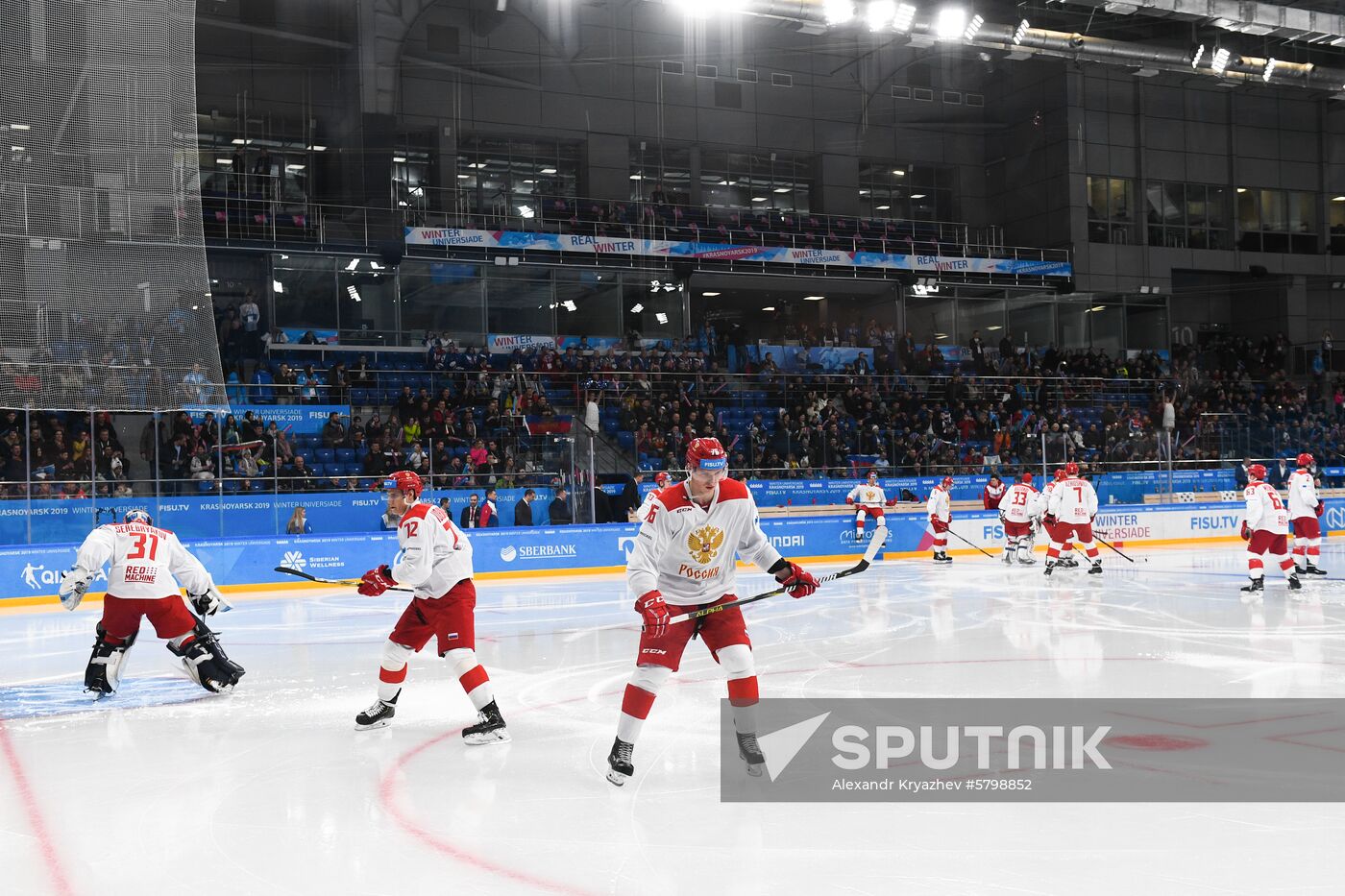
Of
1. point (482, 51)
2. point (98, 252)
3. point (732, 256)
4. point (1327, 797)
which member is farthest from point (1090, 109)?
point (1327, 797)

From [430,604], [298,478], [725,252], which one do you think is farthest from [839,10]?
[430,604]

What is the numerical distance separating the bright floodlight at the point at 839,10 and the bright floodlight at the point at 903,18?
0.98 meters

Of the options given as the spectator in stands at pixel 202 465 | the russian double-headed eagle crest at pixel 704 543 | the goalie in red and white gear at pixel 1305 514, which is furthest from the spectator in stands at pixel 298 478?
the goalie in red and white gear at pixel 1305 514

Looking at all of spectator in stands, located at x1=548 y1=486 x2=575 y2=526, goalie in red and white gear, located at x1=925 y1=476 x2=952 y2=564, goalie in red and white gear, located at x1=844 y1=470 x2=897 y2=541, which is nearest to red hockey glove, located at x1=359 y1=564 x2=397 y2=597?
spectator in stands, located at x1=548 y1=486 x2=575 y2=526

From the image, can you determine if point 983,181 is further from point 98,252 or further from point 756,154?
point 98,252

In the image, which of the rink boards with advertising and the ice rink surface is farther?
the rink boards with advertising

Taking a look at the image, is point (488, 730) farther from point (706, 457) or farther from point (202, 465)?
point (202, 465)

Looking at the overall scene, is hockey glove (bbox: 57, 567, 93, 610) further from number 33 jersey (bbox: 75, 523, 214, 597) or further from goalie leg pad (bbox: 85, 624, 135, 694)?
goalie leg pad (bbox: 85, 624, 135, 694)

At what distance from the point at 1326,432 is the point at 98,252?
74.5ft

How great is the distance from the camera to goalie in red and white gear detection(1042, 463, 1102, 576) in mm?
15031

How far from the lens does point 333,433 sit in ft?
61.6

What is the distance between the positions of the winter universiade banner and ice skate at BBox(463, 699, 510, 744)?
2063 centimetres

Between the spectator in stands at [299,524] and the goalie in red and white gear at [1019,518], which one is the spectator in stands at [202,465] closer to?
the spectator in stands at [299,524]

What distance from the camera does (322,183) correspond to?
25.4 meters
